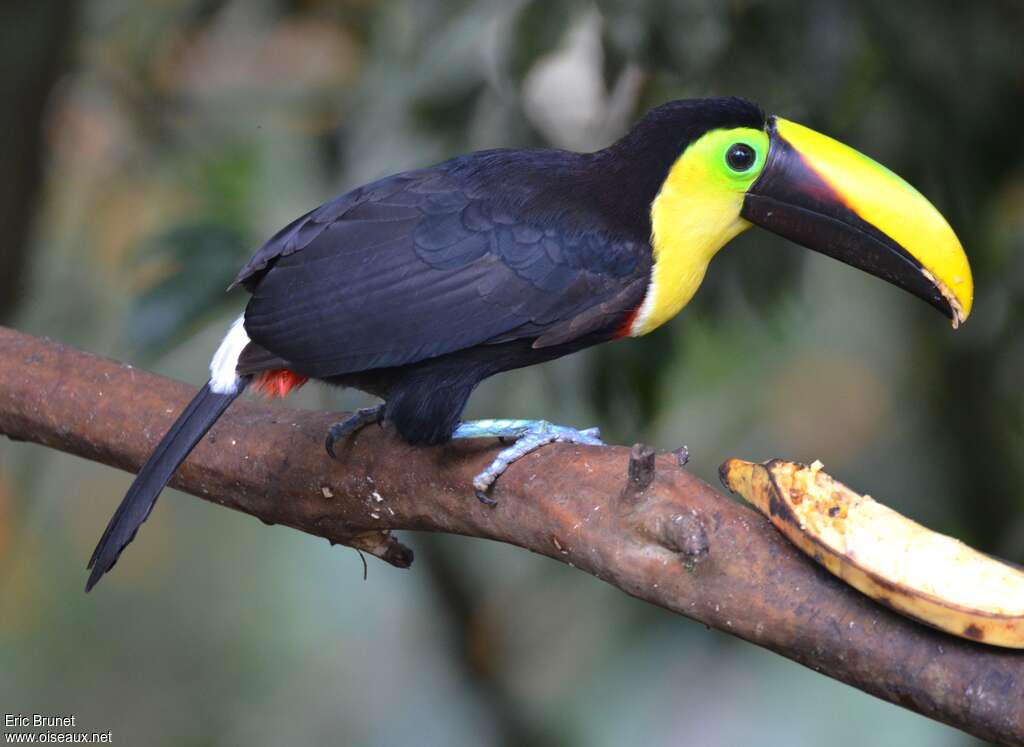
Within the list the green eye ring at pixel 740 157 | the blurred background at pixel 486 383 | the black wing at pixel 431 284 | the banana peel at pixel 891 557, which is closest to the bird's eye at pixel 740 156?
the green eye ring at pixel 740 157

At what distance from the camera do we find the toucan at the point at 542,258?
74.9 inches

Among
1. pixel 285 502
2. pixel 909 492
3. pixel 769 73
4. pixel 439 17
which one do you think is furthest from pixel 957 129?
pixel 285 502

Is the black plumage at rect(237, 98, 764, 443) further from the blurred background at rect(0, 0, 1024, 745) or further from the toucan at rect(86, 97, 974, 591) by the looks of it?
the blurred background at rect(0, 0, 1024, 745)

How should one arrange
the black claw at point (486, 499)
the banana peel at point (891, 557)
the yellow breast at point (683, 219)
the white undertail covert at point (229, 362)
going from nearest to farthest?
the banana peel at point (891, 557) < the black claw at point (486, 499) < the white undertail covert at point (229, 362) < the yellow breast at point (683, 219)

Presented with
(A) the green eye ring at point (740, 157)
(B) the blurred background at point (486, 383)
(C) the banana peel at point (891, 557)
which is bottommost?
(B) the blurred background at point (486, 383)

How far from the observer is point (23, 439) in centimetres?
219

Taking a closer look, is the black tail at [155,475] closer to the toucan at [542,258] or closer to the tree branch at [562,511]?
the toucan at [542,258]

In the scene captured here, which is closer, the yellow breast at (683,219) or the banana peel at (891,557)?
the banana peel at (891,557)

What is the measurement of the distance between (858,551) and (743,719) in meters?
2.16

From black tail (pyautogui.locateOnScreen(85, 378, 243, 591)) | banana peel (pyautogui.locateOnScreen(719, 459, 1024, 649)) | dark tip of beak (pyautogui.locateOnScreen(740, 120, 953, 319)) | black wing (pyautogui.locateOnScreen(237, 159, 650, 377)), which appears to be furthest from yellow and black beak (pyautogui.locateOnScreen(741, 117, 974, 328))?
black tail (pyautogui.locateOnScreen(85, 378, 243, 591))

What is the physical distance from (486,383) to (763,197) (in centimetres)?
82

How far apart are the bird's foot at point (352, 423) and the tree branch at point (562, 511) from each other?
0.02 metres

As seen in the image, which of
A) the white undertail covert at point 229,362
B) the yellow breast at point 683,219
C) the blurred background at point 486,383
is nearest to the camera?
the white undertail covert at point 229,362

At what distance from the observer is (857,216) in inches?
75.5
